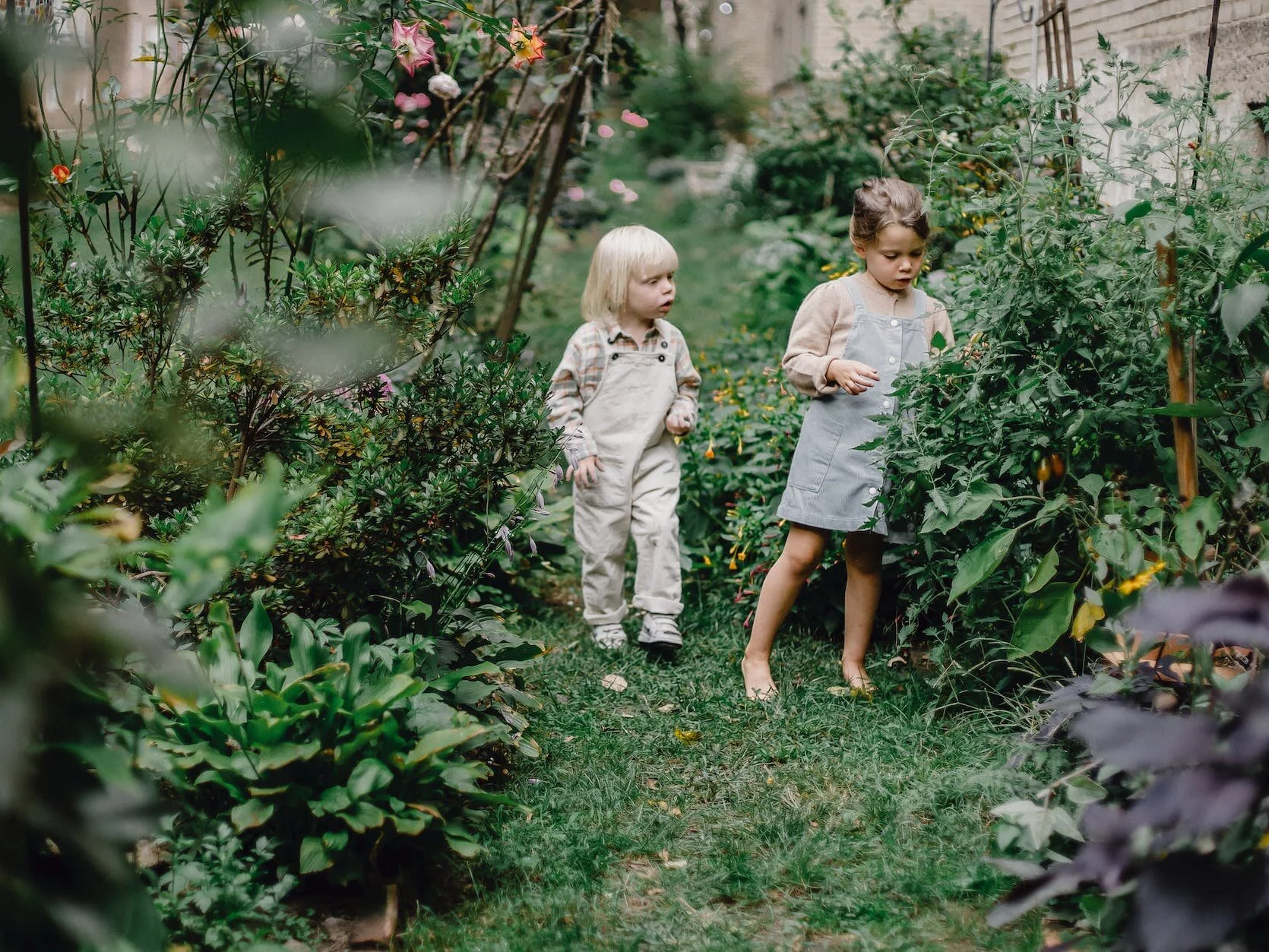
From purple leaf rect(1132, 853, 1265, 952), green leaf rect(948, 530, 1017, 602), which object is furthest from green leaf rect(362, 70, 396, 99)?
purple leaf rect(1132, 853, 1265, 952)

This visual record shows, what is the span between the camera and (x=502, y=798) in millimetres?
2568

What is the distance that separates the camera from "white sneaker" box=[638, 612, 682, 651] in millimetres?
3811

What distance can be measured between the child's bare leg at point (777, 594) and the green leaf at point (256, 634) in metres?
1.57

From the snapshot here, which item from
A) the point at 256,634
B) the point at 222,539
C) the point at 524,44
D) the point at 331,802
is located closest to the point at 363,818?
the point at 331,802

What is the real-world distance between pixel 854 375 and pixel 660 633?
1159 millimetres

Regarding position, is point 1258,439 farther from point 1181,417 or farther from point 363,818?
point 363,818

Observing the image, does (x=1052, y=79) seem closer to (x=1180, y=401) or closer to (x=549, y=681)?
(x=1180, y=401)

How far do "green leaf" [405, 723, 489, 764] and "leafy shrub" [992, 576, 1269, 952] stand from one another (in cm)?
113

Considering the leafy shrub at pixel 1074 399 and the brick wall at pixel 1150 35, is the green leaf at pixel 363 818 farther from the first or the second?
the brick wall at pixel 1150 35

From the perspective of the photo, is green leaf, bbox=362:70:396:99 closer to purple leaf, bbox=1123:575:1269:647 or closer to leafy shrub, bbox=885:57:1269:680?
leafy shrub, bbox=885:57:1269:680

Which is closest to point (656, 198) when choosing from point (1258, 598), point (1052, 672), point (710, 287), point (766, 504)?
point (710, 287)

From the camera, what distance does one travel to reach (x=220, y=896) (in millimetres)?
2113

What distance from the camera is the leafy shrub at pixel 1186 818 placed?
1.68m

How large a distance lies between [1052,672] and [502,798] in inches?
64.1
